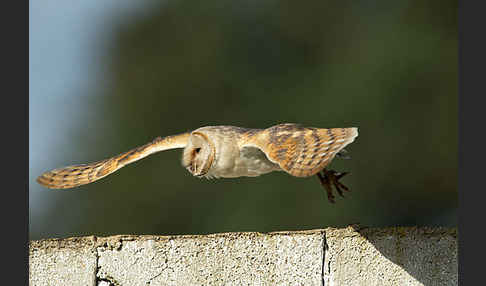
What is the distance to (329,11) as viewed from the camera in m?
14.1

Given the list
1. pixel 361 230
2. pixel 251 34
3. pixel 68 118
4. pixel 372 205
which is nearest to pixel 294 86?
pixel 251 34

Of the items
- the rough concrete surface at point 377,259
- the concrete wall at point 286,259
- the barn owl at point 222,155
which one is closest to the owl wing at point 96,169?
the barn owl at point 222,155

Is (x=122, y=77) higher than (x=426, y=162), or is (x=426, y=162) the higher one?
(x=122, y=77)

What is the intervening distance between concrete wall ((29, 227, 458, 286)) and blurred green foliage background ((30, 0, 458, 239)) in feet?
23.1

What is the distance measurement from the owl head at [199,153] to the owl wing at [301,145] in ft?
1.04

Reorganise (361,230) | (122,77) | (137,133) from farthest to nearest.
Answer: (122,77)
(137,133)
(361,230)

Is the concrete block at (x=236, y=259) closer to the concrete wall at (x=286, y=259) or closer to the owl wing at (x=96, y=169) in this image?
the concrete wall at (x=286, y=259)

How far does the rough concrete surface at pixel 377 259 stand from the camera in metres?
4.22

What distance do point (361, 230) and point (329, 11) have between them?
33.4 feet

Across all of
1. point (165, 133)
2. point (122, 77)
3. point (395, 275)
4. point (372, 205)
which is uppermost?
point (122, 77)

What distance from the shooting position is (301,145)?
492 centimetres

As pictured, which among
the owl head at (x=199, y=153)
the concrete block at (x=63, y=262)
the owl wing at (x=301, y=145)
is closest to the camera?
the concrete block at (x=63, y=262)

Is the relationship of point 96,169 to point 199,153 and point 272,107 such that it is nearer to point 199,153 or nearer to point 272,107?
point 199,153

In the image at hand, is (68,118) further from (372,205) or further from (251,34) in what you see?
(372,205)
